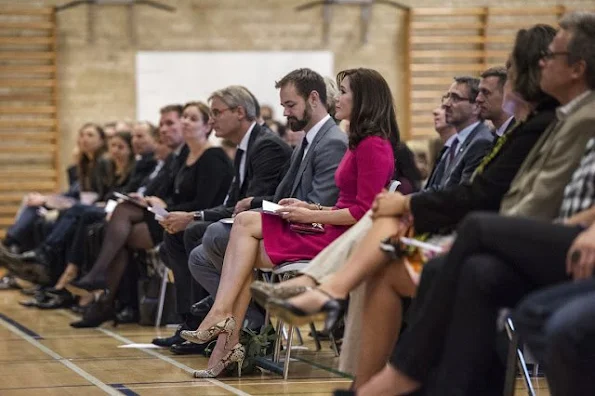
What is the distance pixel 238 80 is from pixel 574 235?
9575 mm

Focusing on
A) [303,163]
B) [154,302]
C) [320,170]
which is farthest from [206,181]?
[320,170]

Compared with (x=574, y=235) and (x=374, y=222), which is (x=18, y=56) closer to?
(x=374, y=222)

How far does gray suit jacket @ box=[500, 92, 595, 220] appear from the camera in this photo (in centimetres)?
321

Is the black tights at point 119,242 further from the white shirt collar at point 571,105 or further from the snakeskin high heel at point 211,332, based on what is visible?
the white shirt collar at point 571,105

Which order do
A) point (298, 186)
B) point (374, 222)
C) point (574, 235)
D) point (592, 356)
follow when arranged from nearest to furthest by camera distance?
point (592, 356) < point (574, 235) < point (374, 222) < point (298, 186)

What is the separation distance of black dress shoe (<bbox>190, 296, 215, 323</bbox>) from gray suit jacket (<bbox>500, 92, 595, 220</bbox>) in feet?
8.60

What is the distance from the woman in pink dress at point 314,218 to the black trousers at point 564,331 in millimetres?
1807

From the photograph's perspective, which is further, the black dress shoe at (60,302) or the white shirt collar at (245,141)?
the black dress shoe at (60,302)

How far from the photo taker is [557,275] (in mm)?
2945

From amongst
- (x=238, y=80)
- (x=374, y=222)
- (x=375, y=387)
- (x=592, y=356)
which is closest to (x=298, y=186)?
(x=374, y=222)

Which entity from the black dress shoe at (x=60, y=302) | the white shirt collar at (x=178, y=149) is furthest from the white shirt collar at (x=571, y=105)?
the black dress shoe at (x=60, y=302)

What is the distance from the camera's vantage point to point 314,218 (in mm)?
4770

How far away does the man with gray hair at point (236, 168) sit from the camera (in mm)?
5805

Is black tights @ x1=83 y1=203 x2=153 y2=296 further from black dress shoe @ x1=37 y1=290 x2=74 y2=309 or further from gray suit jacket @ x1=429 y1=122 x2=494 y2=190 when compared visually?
gray suit jacket @ x1=429 y1=122 x2=494 y2=190
